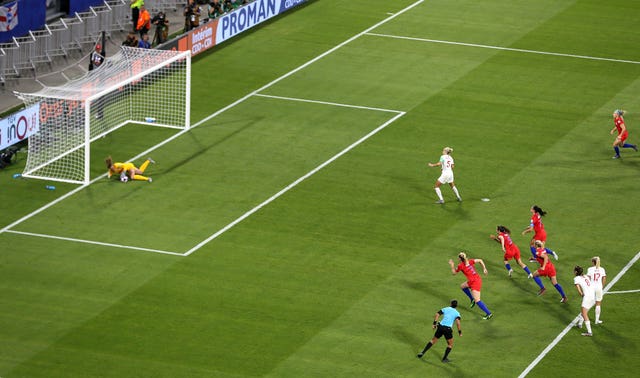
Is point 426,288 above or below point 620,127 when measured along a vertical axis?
below

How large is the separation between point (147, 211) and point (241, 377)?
418 inches

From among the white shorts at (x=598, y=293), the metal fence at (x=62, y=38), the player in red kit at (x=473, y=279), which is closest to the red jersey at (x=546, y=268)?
the white shorts at (x=598, y=293)

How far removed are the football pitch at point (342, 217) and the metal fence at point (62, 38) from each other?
474cm

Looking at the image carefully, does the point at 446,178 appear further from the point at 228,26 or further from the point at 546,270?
the point at 228,26

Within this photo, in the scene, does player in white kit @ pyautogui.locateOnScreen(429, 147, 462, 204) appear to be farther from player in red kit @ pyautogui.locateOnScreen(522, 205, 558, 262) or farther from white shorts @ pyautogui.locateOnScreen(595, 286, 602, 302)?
white shorts @ pyautogui.locateOnScreen(595, 286, 602, 302)

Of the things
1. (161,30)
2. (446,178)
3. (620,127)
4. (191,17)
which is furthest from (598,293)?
(191,17)

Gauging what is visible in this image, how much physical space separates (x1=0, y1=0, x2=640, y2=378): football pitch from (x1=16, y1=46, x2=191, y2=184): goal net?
26.0 inches

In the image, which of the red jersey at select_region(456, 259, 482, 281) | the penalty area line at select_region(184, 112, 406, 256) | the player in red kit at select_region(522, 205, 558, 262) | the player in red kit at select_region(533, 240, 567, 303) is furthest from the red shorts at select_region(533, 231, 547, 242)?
the penalty area line at select_region(184, 112, 406, 256)

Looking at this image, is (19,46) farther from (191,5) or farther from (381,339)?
(381,339)

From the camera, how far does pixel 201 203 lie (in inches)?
1649

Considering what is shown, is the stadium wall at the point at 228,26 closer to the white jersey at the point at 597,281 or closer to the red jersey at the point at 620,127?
the red jersey at the point at 620,127

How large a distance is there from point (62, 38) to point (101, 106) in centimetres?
769

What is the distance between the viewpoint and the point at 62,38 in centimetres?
5466

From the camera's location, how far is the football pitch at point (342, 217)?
33344mm
